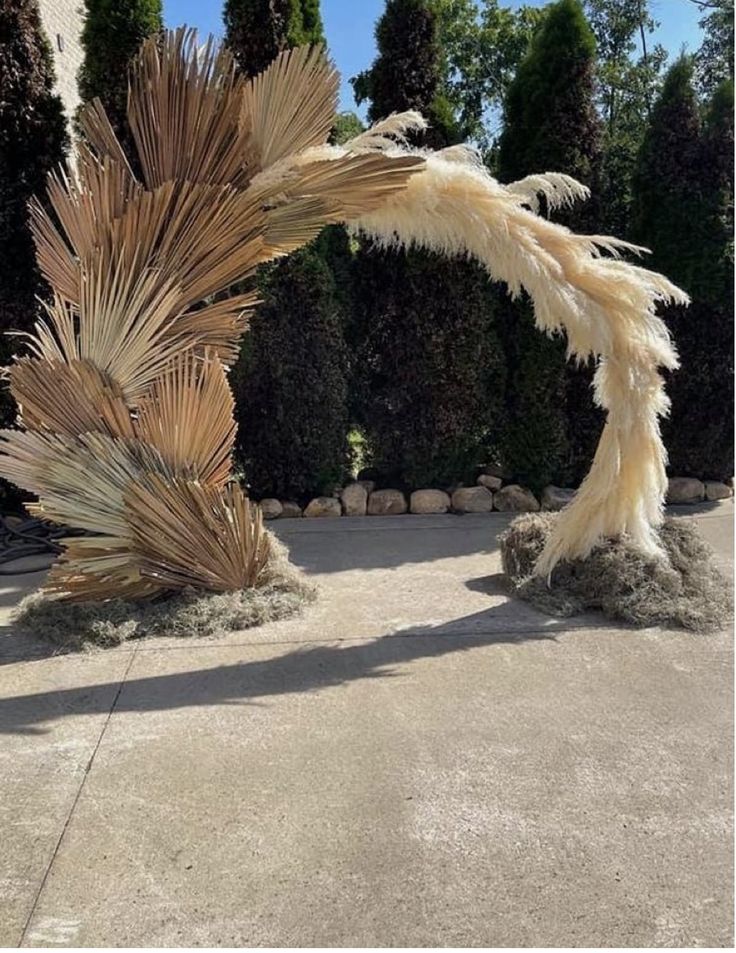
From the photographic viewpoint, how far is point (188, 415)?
13.4 ft

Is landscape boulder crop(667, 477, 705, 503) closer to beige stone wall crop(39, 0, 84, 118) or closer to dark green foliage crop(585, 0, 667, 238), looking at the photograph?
dark green foliage crop(585, 0, 667, 238)

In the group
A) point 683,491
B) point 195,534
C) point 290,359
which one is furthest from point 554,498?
point 195,534

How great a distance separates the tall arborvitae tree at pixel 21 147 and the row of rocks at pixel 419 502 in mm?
2314

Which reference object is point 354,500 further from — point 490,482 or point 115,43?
point 115,43

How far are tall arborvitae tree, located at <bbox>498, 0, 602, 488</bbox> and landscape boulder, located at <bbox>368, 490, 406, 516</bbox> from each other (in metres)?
0.98

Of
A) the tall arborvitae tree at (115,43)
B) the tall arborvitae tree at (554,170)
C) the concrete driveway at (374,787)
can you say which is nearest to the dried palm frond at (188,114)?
the concrete driveway at (374,787)

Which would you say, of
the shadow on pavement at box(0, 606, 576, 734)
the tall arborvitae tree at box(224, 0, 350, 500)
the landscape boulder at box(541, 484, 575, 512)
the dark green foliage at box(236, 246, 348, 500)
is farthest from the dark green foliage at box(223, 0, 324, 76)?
the shadow on pavement at box(0, 606, 576, 734)

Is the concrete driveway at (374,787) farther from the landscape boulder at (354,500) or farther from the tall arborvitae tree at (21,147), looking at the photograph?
the tall arborvitae tree at (21,147)

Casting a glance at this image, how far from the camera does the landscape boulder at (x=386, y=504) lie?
6707mm

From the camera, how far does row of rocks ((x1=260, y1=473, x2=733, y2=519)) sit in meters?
6.59

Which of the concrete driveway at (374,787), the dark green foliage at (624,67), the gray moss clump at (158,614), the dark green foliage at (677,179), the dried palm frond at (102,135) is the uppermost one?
the dark green foliage at (624,67)

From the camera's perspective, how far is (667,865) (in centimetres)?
238

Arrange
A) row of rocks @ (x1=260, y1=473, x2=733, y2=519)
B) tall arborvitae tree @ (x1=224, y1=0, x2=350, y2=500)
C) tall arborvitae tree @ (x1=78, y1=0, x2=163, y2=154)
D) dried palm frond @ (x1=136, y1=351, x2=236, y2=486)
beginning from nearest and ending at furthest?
dried palm frond @ (x1=136, y1=351, x2=236, y2=486) < tall arborvitae tree @ (x1=78, y1=0, x2=163, y2=154) < tall arborvitae tree @ (x1=224, y1=0, x2=350, y2=500) < row of rocks @ (x1=260, y1=473, x2=733, y2=519)

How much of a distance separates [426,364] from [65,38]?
28.3ft
